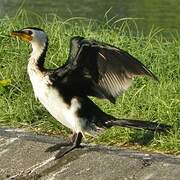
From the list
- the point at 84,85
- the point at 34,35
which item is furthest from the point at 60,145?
the point at 34,35

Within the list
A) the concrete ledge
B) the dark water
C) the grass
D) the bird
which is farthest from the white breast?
the dark water

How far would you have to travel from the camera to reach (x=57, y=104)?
5.08 m

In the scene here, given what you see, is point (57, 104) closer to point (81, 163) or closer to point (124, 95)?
point (81, 163)

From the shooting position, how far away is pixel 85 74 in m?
5.12

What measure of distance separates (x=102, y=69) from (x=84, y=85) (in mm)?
177

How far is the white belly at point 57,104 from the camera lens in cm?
508

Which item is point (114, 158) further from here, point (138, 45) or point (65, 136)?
point (138, 45)

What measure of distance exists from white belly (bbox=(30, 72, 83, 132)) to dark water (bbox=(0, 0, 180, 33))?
6.64 metres

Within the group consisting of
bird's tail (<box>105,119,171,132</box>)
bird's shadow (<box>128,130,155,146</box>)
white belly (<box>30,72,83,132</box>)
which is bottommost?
bird's shadow (<box>128,130,155,146</box>)

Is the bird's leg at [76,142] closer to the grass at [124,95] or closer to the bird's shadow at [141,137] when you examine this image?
the grass at [124,95]

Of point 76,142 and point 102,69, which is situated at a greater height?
point 102,69

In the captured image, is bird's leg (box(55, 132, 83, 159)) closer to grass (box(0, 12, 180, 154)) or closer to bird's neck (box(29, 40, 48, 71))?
grass (box(0, 12, 180, 154))

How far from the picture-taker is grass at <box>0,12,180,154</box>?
555 centimetres

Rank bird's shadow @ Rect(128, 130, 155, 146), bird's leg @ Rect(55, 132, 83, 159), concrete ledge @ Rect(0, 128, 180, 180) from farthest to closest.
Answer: bird's shadow @ Rect(128, 130, 155, 146) < bird's leg @ Rect(55, 132, 83, 159) < concrete ledge @ Rect(0, 128, 180, 180)
